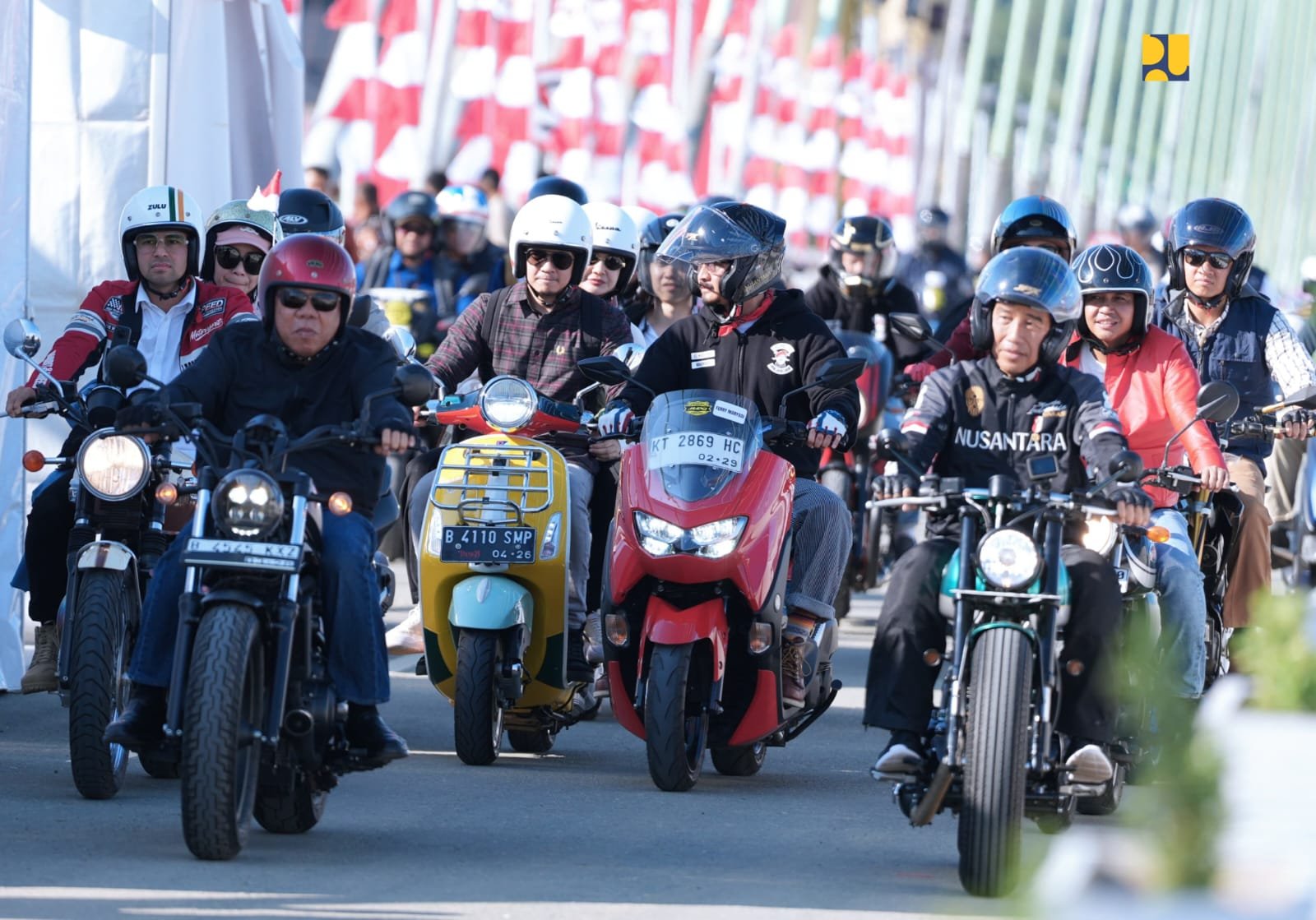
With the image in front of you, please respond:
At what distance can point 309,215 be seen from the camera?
11.4m

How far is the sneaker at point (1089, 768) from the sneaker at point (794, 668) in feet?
6.72

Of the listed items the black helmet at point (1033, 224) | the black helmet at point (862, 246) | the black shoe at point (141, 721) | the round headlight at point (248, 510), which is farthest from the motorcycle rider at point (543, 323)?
the black helmet at point (862, 246)

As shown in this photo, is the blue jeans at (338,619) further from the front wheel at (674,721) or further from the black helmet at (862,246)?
the black helmet at (862,246)

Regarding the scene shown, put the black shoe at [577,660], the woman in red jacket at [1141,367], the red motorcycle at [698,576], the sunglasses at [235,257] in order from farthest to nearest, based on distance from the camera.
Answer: the sunglasses at [235,257] < the black shoe at [577,660] < the woman in red jacket at [1141,367] < the red motorcycle at [698,576]

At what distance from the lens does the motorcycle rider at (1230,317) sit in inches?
419

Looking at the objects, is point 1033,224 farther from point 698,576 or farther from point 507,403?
point 698,576

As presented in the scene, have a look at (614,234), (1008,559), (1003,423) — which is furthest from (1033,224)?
(1008,559)

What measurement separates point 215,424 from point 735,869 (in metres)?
2.07

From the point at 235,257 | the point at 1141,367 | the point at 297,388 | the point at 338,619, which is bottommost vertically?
the point at 338,619

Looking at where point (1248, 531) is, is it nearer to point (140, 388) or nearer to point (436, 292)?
point (140, 388)

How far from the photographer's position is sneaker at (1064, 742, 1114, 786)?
23.6ft

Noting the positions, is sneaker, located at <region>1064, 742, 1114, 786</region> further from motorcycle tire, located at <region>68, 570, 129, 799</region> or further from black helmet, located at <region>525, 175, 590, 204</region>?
black helmet, located at <region>525, 175, 590, 204</region>

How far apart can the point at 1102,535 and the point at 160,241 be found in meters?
3.61

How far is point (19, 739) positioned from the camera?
32.6 feet
